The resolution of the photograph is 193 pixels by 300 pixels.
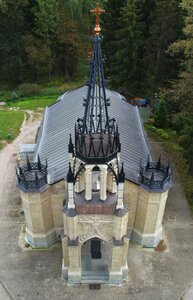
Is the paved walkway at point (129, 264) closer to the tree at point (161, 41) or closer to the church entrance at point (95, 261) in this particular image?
the church entrance at point (95, 261)

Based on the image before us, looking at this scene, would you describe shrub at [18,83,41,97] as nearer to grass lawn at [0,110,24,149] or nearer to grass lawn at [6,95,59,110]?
grass lawn at [6,95,59,110]

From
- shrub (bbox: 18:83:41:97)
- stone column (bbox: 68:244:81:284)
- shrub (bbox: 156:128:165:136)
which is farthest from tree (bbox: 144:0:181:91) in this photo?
stone column (bbox: 68:244:81:284)

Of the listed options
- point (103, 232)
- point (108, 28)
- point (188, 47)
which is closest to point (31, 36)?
point (108, 28)

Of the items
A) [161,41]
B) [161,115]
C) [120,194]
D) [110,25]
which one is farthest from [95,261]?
[110,25]

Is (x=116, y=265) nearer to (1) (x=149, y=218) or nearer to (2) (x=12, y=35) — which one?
(1) (x=149, y=218)

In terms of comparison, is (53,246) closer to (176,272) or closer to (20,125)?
(176,272)

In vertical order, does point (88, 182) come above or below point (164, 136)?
above

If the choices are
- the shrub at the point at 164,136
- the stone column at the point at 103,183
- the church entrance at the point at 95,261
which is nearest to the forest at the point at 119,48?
the shrub at the point at 164,136
